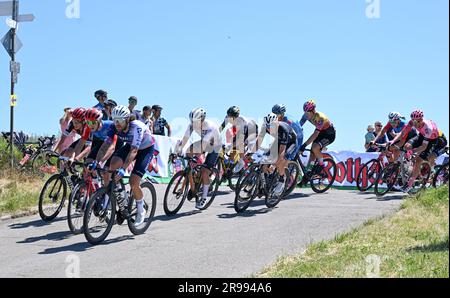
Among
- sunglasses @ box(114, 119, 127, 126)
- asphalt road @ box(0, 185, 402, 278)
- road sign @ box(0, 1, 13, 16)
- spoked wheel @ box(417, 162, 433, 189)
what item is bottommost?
asphalt road @ box(0, 185, 402, 278)

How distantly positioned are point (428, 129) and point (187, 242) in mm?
8202

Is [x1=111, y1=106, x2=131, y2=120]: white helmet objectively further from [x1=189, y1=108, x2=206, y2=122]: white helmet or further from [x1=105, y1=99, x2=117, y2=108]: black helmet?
[x1=105, y1=99, x2=117, y2=108]: black helmet

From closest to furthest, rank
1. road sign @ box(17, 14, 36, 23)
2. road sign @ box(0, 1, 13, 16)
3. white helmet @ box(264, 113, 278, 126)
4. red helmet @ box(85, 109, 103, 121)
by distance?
red helmet @ box(85, 109, 103, 121) < white helmet @ box(264, 113, 278, 126) < road sign @ box(17, 14, 36, 23) < road sign @ box(0, 1, 13, 16)

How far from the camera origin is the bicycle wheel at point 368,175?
15812 millimetres

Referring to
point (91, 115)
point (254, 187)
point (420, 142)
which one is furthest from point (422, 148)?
point (91, 115)

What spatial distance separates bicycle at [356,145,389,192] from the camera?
15.7 metres

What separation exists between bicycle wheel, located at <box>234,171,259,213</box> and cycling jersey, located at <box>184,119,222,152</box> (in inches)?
37.4

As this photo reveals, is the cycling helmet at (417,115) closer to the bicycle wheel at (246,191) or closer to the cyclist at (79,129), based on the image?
the bicycle wheel at (246,191)

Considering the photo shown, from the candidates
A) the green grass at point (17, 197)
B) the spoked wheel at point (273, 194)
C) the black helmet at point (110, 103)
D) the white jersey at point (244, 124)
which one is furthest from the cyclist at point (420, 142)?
the green grass at point (17, 197)

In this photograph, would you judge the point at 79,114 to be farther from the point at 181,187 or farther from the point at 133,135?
the point at 181,187

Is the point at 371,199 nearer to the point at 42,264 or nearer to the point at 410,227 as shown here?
the point at 410,227

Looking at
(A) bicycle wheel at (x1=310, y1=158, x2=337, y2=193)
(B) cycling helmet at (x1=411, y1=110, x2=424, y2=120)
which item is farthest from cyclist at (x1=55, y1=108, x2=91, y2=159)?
(B) cycling helmet at (x1=411, y1=110, x2=424, y2=120)
